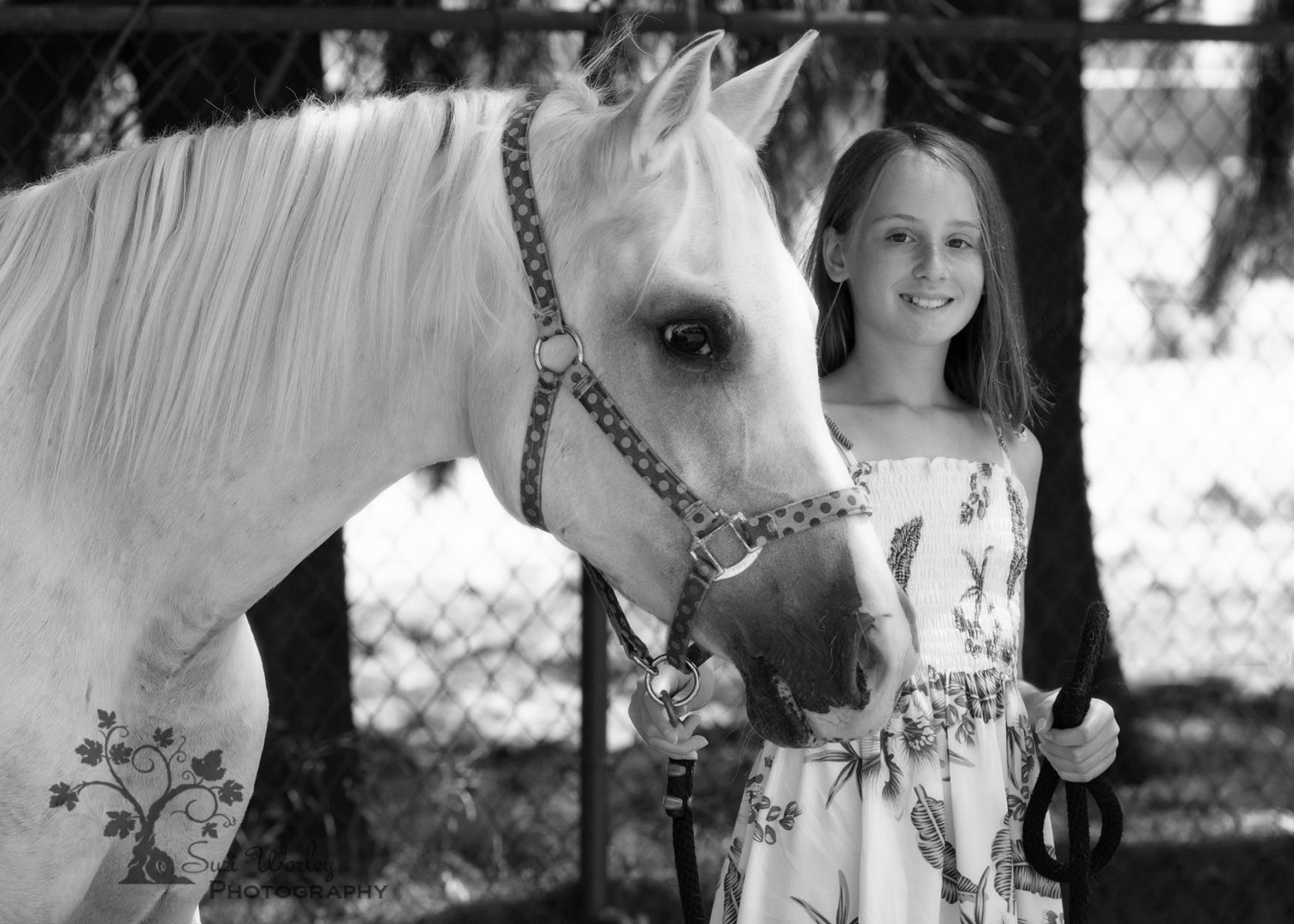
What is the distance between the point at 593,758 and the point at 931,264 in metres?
1.51

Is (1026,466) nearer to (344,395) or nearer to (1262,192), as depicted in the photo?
(344,395)

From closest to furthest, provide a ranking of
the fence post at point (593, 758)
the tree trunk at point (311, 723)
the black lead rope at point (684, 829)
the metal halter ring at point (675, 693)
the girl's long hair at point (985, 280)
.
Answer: the metal halter ring at point (675, 693), the black lead rope at point (684, 829), the girl's long hair at point (985, 280), the fence post at point (593, 758), the tree trunk at point (311, 723)

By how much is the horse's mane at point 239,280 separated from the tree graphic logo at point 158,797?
35 cm

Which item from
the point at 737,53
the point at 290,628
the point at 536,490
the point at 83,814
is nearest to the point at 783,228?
the point at 737,53

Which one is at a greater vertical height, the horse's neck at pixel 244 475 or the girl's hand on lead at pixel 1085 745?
the horse's neck at pixel 244 475

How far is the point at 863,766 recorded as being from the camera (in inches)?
68.9

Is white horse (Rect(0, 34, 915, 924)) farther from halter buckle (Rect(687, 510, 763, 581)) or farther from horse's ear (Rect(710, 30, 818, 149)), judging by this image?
horse's ear (Rect(710, 30, 818, 149))

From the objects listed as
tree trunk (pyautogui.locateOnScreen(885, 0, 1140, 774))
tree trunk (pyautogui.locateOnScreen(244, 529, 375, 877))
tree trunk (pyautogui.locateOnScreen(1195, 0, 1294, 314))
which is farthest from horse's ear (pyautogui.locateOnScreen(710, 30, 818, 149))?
tree trunk (pyautogui.locateOnScreen(1195, 0, 1294, 314))

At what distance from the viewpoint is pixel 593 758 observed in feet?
9.45

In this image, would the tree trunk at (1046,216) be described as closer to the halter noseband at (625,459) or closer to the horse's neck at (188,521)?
the halter noseband at (625,459)

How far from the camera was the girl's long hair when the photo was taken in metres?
2.02

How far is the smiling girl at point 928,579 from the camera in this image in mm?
1715

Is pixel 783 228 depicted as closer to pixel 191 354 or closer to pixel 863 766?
pixel 863 766

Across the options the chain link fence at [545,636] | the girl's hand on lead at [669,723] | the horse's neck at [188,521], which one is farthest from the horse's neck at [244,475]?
the chain link fence at [545,636]
